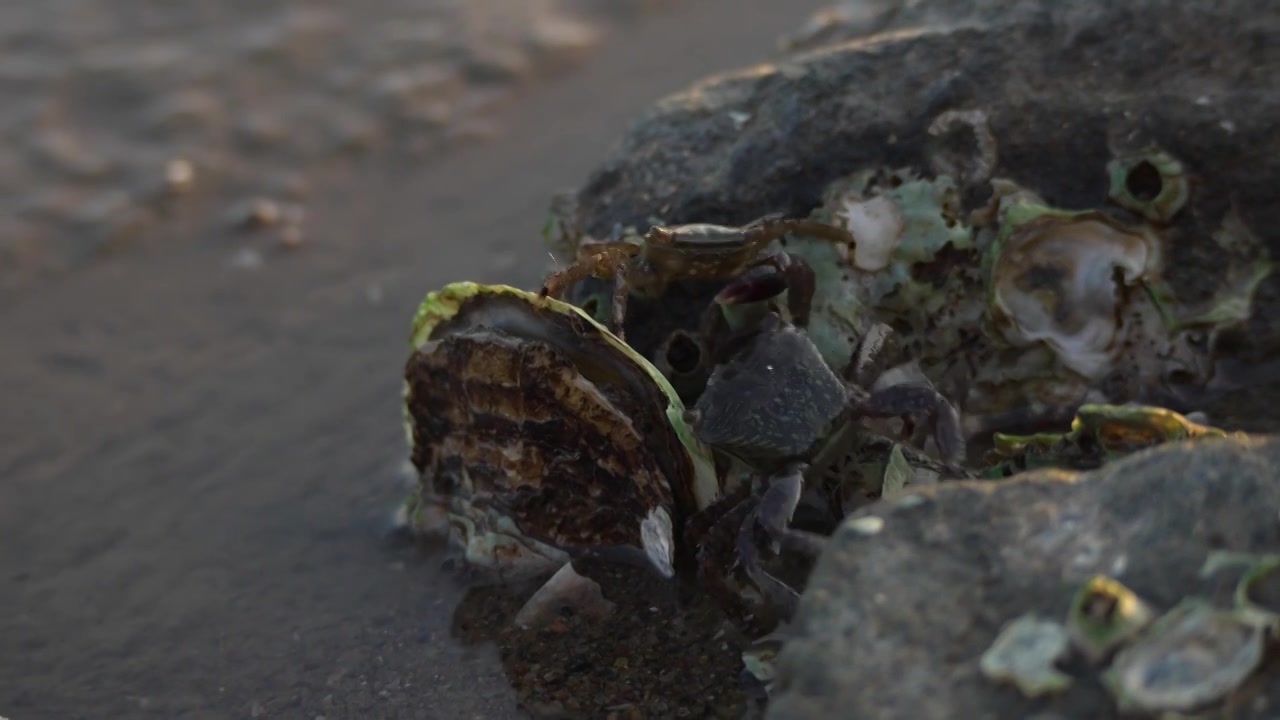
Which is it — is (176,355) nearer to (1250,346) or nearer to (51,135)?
(51,135)

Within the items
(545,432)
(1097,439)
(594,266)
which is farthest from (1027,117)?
(545,432)

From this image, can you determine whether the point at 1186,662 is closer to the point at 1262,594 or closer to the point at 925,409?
the point at 1262,594

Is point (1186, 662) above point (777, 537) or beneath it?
above

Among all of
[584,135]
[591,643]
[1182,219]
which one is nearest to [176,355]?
[584,135]

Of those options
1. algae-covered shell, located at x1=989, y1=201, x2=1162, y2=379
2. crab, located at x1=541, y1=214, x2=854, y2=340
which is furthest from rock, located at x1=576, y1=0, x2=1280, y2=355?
crab, located at x1=541, y1=214, x2=854, y2=340

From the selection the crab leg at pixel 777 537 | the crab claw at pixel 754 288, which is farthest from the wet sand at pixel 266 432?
the crab claw at pixel 754 288

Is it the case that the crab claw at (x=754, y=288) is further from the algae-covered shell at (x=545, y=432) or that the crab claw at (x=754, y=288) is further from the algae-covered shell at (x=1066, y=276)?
the algae-covered shell at (x=1066, y=276)
